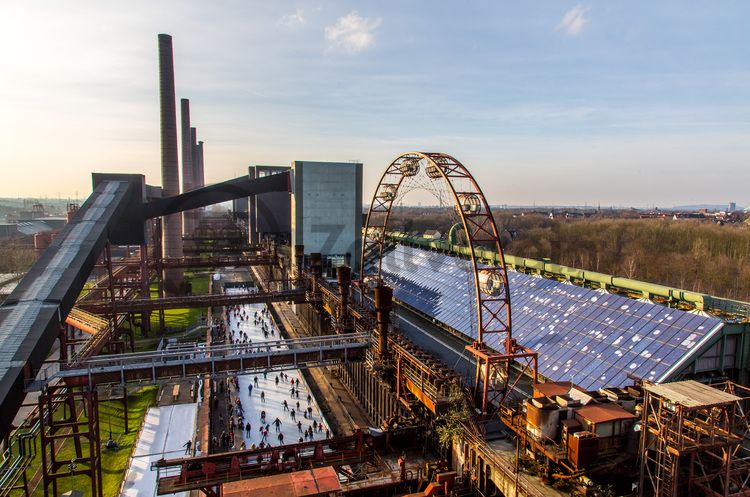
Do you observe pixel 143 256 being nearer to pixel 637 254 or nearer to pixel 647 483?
pixel 647 483

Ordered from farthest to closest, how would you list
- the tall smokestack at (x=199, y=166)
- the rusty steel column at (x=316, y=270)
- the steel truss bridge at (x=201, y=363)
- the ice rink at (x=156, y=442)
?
1. the tall smokestack at (x=199, y=166)
2. the rusty steel column at (x=316, y=270)
3. the ice rink at (x=156, y=442)
4. the steel truss bridge at (x=201, y=363)

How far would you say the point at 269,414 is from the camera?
2895 centimetres

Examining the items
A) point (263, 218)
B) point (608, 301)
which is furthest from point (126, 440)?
point (263, 218)

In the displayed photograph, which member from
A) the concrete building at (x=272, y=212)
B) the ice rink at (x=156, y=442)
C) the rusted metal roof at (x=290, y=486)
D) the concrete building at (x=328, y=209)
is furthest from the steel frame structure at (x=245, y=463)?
the concrete building at (x=272, y=212)

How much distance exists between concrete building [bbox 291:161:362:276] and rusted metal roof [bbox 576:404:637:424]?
42.1m

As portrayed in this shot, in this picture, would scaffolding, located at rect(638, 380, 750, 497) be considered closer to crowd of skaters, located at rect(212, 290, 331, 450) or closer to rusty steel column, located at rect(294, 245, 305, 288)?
crowd of skaters, located at rect(212, 290, 331, 450)

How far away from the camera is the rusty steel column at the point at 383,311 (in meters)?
22.7

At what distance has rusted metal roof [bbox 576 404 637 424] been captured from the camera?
46.4 feet

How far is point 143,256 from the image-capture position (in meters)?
46.7

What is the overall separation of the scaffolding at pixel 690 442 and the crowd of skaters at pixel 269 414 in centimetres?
1699

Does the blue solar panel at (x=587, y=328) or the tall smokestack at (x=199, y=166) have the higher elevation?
the tall smokestack at (x=199, y=166)

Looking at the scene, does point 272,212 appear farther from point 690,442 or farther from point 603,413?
point 690,442

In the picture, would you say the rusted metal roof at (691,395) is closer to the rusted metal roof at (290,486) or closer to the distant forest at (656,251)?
the rusted metal roof at (290,486)

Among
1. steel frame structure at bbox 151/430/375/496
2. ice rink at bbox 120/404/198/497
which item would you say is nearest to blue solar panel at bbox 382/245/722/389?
steel frame structure at bbox 151/430/375/496
